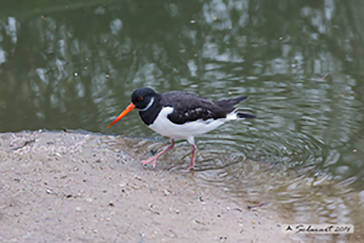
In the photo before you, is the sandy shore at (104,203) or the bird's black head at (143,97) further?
the bird's black head at (143,97)

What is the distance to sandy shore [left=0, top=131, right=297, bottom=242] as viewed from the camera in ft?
12.2

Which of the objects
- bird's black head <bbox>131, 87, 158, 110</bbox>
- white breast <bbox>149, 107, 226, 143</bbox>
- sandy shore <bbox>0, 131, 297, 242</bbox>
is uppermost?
bird's black head <bbox>131, 87, 158, 110</bbox>

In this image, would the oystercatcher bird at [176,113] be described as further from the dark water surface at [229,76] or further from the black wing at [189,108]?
the dark water surface at [229,76]

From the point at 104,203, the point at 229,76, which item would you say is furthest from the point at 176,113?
the point at 229,76

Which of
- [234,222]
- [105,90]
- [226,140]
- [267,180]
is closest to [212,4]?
[105,90]

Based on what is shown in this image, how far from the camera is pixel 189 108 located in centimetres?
494

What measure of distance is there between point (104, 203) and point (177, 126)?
3.98ft

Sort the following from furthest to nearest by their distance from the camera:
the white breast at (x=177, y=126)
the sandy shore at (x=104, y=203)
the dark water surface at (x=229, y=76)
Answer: the dark water surface at (x=229, y=76) < the white breast at (x=177, y=126) < the sandy shore at (x=104, y=203)

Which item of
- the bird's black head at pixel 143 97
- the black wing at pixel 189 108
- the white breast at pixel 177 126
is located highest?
the bird's black head at pixel 143 97

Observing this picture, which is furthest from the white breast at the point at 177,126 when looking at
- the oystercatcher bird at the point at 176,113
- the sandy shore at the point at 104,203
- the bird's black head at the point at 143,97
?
the sandy shore at the point at 104,203

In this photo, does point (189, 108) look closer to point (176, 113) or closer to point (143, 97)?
point (176, 113)

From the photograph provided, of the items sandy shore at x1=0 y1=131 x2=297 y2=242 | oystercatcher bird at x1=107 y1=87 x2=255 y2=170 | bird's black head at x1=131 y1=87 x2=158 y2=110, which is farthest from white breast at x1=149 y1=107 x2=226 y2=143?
sandy shore at x1=0 y1=131 x2=297 y2=242

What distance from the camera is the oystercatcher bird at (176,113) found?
15.9 feet

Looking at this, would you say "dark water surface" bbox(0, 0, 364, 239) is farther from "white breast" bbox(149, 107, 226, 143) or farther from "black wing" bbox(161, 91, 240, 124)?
"black wing" bbox(161, 91, 240, 124)
